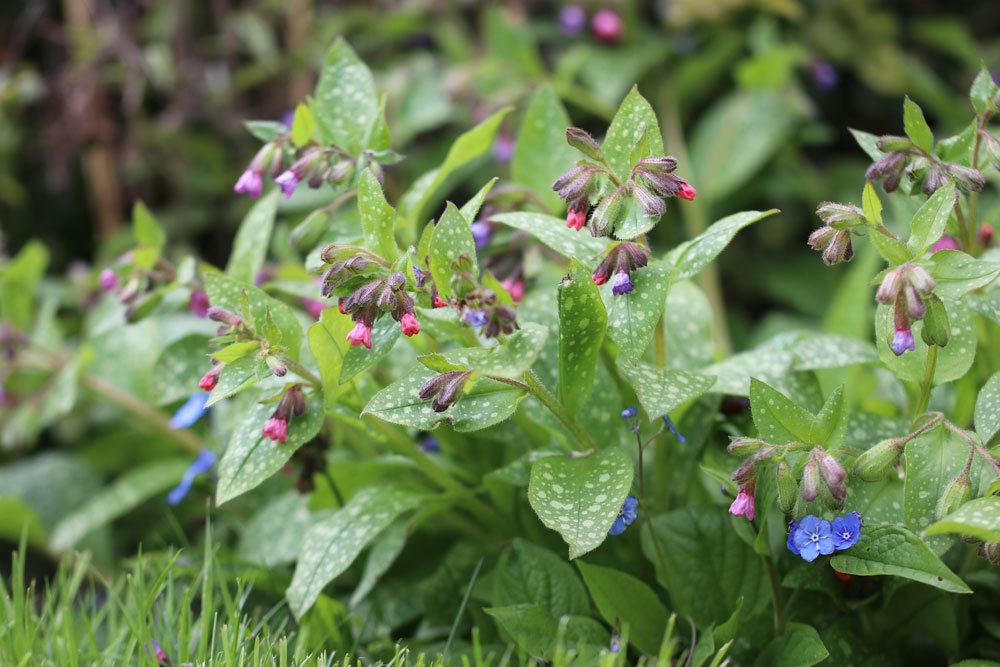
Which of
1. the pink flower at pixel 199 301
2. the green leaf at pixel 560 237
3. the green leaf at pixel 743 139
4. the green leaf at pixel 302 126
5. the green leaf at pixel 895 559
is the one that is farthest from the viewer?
the green leaf at pixel 743 139

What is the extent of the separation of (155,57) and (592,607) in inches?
87.9

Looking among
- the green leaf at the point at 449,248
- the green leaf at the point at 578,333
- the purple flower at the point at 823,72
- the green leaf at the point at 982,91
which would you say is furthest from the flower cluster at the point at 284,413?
the purple flower at the point at 823,72

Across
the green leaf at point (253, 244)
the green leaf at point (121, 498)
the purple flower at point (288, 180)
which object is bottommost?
the green leaf at point (121, 498)

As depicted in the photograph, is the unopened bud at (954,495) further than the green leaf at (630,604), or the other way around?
the green leaf at (630,604)

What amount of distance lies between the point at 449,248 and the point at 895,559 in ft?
2.11

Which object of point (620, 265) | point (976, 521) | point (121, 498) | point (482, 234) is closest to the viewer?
point (976, 521)

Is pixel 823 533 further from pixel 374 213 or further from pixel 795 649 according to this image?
pixel 374 213

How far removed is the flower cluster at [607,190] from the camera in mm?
1277

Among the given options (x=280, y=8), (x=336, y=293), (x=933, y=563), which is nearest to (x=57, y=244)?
(x=280, y=8)

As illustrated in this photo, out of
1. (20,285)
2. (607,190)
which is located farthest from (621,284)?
(20,285)

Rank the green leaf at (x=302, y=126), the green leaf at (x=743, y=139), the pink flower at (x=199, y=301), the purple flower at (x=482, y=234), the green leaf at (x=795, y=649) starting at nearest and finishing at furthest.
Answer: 1. the green leaf at (x=795, y=649)
2. the green leaf at (x=302, y=126)
3. the purple flower at (x=482, y=234)
4. the pink flower at (x=199, y=301)
5. the green leaf at (x=743, y=139)

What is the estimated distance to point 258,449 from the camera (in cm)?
141

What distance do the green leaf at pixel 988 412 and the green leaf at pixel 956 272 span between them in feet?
0.43

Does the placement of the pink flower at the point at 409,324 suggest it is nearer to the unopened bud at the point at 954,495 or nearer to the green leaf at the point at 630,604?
the green leaf at the point at 630,604
